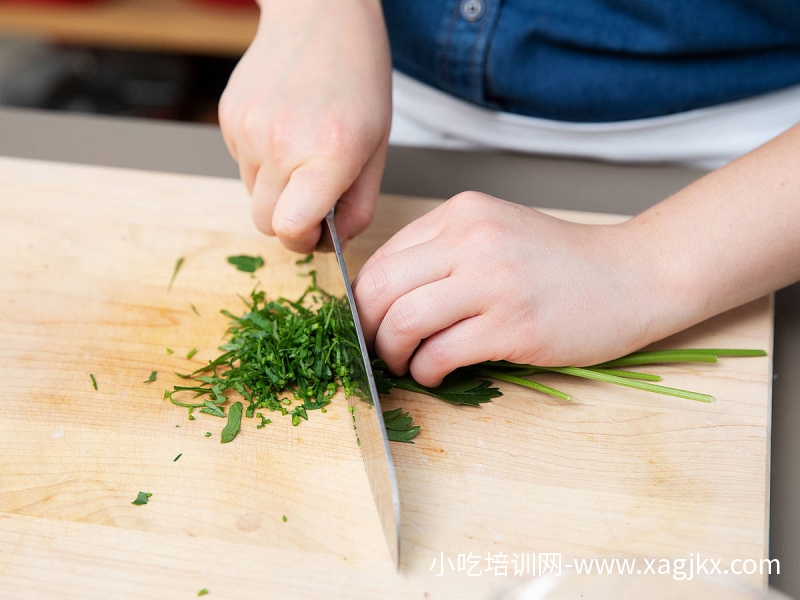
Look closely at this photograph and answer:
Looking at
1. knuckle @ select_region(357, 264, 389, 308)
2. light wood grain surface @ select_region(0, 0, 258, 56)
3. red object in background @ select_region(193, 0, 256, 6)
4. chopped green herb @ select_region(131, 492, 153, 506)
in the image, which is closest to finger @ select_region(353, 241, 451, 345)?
knuckle @ select_region(357, 264, 389, 308)

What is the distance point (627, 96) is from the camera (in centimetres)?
126

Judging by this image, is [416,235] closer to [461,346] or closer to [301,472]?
[461,346]

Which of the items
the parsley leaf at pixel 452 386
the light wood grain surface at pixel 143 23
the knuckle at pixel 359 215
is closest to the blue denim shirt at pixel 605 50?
the knuckle at pixel 359 215

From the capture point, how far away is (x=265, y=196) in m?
1.07

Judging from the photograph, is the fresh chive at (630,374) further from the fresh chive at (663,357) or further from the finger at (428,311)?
the finger at (428,311)

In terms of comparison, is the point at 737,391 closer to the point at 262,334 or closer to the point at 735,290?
the point at 735,290

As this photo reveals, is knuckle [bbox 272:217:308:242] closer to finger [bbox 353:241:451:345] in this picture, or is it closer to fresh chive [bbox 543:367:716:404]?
finger [bbox 353:241:451:345]

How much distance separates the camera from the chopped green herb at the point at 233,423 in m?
0.90

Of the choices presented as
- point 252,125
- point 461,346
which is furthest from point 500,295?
point 252,125

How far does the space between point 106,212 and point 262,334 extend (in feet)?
1.42

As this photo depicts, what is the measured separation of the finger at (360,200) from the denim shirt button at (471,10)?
0.31m

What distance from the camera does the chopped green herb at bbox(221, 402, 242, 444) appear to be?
2.94ft

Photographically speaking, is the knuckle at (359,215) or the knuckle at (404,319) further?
the knuckle at (359,215)

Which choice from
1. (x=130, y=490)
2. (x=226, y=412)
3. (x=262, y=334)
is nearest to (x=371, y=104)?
(x=262, y=334)
